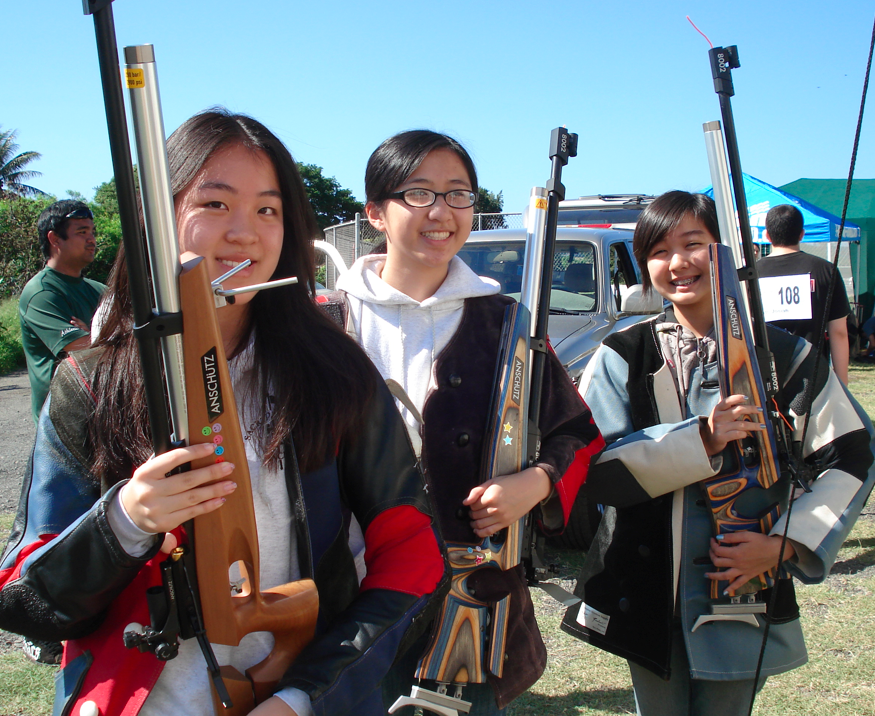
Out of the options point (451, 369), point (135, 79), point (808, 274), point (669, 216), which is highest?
point (135, 79)

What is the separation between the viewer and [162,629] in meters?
1.16

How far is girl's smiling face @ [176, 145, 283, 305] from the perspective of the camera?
138 centimetres

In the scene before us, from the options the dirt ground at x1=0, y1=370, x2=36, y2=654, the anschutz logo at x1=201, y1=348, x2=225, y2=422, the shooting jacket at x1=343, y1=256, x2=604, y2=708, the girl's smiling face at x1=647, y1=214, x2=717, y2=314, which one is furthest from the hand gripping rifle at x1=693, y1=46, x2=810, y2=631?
the dirt ground at x1=0, y1=370, x2=36, y2=654

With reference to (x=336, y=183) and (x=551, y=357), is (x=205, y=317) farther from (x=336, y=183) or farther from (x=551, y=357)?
(x=336, y=183)

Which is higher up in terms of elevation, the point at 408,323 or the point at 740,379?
the point at 408,323

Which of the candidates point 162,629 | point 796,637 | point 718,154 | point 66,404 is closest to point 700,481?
point 796,637

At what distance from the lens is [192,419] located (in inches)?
45.3

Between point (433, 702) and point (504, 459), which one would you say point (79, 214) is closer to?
point (504, 459)

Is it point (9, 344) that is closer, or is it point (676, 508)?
point (676, 508)

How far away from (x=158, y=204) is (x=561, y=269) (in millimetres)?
4474

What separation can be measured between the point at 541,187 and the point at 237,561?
54.3 inches

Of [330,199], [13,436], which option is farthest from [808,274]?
[330,199]

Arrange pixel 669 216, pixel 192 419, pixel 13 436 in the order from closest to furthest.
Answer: pixel 192 419 < pixel 669 216 < pixel 13 436

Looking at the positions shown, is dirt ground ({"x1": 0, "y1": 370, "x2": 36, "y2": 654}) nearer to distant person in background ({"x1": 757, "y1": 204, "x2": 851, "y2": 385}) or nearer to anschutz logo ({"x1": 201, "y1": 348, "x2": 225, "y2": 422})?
anschutz logo ({"x1": 201, "y1": 348, "x2": 225, "y2": 422})
